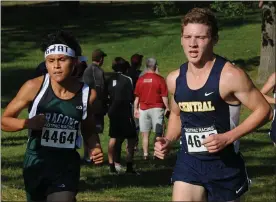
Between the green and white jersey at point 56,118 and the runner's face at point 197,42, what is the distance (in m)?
1.16

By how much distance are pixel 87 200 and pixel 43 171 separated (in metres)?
3.89

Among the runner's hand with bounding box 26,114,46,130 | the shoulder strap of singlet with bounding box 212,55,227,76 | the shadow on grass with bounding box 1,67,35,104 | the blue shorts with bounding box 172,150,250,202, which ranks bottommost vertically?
the blue shorts with bounding box 172,150,250,202

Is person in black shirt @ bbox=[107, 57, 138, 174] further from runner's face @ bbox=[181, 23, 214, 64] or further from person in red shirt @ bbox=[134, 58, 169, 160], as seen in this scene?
runner's face @ bbox=[181, 23, 214, 64]

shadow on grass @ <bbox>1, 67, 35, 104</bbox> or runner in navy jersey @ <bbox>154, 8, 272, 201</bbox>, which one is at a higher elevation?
shadow on grass @ <bbox>1, 67, 35, 104</bbox>

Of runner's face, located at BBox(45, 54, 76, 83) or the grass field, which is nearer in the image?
runner's face, located at BBox(45, 54, 76, 83)

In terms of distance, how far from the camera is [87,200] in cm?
1116

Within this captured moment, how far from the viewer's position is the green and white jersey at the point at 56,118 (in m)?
7.28

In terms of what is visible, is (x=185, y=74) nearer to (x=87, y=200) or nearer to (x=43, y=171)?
(x=43, y=171)

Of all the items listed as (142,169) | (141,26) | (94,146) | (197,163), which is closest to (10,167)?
(142,169)

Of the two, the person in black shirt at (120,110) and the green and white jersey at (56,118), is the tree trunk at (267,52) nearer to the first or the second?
the person in black shirt at (120,110)

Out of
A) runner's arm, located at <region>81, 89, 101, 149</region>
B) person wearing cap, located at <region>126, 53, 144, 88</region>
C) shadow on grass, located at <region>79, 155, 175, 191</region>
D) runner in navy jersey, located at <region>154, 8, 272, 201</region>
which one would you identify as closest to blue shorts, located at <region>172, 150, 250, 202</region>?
runner in navy jersey, located at <region>154, 8, 272, 201</region>

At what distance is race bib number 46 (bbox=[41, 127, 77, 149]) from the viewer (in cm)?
727

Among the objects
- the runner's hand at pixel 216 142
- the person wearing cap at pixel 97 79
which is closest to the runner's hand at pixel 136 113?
the person wearing cap at pixel 97 79

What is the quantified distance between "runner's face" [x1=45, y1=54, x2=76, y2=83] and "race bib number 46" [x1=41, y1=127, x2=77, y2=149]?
1.43 ft
